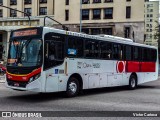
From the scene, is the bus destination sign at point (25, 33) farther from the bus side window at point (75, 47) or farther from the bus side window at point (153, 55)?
the bus side window at point (153, 55)

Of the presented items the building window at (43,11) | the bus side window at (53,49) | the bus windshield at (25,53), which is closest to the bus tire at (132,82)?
the bus side window at (53,49)

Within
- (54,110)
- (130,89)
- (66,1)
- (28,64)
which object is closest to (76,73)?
(28,64)

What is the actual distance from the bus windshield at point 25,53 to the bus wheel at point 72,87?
218 centimetres

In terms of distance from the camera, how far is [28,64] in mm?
12812

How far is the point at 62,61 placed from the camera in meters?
13.7

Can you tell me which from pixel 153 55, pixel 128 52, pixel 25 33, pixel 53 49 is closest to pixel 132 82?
pixel 128 52

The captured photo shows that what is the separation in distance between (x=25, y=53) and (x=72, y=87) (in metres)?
2.77

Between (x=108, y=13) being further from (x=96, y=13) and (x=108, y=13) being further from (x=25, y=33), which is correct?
(x=25, y=33)

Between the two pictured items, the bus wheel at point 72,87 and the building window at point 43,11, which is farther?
the building window at point 43,11

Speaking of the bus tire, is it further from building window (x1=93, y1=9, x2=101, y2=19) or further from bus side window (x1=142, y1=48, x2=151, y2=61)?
building window (x1=93, y1=9, x2=101, y2=19)

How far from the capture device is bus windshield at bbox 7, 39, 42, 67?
502 inches

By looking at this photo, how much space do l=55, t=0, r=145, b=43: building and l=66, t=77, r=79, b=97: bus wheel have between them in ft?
153

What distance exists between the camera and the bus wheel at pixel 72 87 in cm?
1416

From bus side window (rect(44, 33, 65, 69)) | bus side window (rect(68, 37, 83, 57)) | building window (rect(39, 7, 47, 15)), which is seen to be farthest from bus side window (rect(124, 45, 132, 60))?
building window (rect(39, 7, 47, 15))
